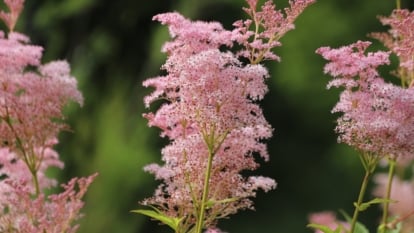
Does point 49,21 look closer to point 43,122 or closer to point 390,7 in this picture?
point 390,7

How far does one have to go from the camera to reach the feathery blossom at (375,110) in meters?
1.59

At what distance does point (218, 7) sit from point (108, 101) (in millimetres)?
1048

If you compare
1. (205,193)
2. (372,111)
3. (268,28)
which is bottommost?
(205,193)

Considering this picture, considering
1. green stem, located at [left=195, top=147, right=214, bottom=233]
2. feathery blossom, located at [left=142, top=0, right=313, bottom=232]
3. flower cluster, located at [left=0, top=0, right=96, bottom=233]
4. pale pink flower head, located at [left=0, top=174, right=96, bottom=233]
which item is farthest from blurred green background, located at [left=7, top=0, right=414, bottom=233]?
green stem, located at [left=195, top=147, right=214, bottom=233]

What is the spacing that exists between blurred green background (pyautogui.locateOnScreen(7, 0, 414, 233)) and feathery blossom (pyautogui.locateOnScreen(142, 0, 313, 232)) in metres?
3.78

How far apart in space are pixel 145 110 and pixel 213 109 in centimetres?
417

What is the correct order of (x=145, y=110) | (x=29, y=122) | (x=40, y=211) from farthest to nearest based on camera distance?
(x=145, y=110), (x=29, y=122), (x=40, y=211)

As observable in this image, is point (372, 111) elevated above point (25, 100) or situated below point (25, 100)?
below

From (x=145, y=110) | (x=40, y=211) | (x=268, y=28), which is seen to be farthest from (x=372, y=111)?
(x=145, y=110)

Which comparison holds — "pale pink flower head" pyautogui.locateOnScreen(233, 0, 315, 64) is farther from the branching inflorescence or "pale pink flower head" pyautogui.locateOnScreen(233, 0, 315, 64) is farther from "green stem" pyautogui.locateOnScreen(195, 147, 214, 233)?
"green stem" pyautogui.locateOnScreen(195, 147, 214, 233)

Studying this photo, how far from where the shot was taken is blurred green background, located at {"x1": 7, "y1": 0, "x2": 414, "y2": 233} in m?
5.59

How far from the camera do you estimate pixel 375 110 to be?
1.67 metres

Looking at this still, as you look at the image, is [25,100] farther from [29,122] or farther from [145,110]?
[145,110]

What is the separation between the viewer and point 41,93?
2031 millimetres
